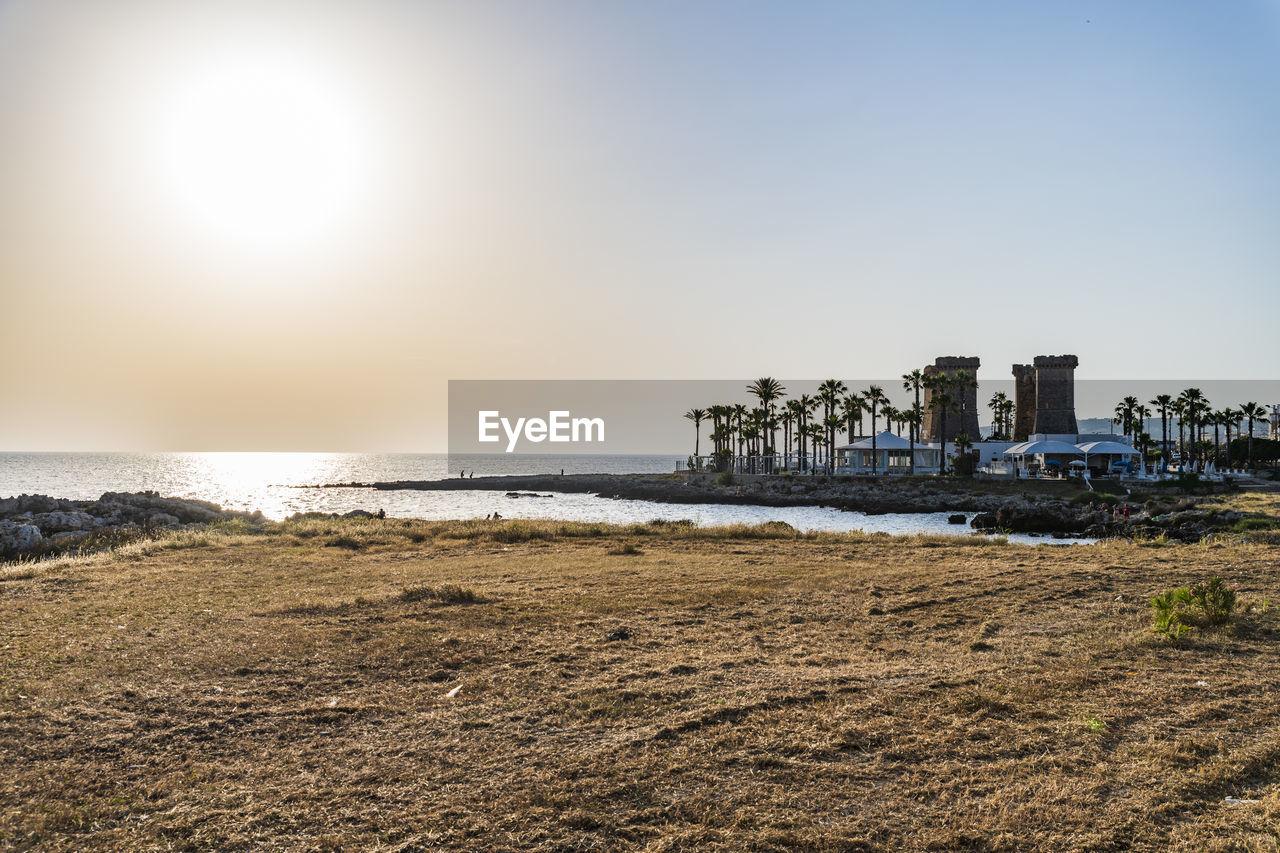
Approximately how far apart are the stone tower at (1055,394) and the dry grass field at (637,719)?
103 m

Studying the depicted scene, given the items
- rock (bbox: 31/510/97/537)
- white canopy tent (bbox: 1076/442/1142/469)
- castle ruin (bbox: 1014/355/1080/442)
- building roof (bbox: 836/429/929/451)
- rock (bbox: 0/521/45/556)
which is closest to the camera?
rock (bbox: 0/521/45/556)

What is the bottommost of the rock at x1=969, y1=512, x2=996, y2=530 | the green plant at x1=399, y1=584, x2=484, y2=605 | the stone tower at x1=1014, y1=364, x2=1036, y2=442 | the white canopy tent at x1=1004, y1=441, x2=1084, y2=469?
the rock at x1=969, y1=512, x2=996, y2=530

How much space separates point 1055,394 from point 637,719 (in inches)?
4607

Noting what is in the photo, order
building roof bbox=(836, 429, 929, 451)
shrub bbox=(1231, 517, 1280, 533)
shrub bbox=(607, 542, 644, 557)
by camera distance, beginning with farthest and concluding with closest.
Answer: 1. building roof bbox=(836, 429, 929, 451)
2. shrub bbox=(1231, 517, 1280, 533)
3. shrub bbox=(607, 542, 644, 557)

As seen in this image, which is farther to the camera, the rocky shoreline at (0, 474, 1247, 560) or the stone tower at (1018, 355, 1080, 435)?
the stone tower at (1018, 355, 1080, 435)

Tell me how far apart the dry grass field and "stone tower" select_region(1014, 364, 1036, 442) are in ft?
351

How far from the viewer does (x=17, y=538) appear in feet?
81.4

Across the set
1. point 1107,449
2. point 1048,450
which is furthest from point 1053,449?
point 1107,449

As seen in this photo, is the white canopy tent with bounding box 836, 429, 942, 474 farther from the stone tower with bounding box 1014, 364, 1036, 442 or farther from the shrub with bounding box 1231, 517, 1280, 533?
the shrub with bounding box 1231, 517, 1280, 533

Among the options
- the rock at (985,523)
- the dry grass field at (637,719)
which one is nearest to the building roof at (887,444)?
the rock at (985,523)

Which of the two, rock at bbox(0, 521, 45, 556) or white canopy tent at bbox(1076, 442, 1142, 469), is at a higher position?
white canopy tent at bbox(1076, 442, 1142, 469)

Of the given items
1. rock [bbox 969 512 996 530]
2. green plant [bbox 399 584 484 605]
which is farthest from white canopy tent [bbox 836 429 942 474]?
green plant [bbox 399 584 484 605]

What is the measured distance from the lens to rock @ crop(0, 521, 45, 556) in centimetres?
2405

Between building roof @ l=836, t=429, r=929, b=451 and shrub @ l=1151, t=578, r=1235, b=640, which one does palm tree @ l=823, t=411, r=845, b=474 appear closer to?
building roof @ l=836, t=429, r=929, b=451
